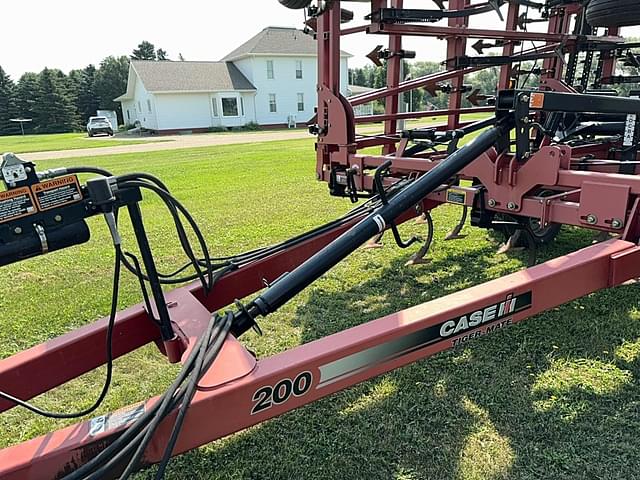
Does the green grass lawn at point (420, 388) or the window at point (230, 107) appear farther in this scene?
the window at point (230, 107)

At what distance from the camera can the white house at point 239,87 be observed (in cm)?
3897

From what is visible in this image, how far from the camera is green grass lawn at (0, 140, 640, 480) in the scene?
2.42 m

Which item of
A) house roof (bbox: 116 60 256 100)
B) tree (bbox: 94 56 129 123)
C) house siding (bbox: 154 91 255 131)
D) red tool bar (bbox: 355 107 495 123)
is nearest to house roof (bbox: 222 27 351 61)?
house roof (bbox: 116 60 256 100)

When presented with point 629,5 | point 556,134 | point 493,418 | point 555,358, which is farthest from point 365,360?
point 556,134

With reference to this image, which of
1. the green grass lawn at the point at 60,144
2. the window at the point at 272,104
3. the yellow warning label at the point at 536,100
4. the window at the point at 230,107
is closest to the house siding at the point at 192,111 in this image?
the window at the point at 230,107

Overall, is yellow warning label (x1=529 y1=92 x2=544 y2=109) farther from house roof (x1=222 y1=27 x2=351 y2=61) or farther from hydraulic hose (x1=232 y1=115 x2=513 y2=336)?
house roof (x1=222 y1=27 x2=351 y2=61)

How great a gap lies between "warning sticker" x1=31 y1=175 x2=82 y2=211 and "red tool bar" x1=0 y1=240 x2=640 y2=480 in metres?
0.71

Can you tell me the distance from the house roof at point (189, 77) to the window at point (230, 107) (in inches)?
33.4

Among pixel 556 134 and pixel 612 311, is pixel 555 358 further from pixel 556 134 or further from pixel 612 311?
pixel 556 134

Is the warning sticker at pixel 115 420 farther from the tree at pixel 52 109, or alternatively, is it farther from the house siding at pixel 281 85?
the tree at pixel 52 109

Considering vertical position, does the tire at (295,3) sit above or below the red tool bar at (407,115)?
above

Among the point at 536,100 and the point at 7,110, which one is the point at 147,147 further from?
the point at 7,110

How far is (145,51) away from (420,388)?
95207 mm

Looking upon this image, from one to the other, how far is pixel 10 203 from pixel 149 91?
3925cm
